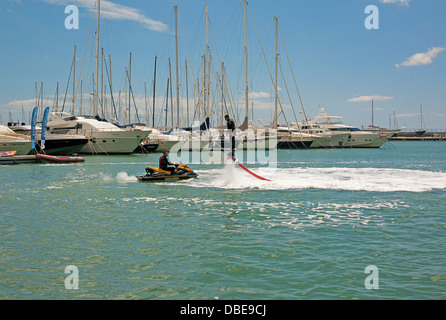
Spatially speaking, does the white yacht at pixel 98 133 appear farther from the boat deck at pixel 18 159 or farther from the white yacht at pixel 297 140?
the white yacht at pixel 297 140

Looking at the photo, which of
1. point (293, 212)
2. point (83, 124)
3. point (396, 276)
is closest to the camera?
point (396, 276)

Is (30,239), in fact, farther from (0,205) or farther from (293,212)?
(293,212)

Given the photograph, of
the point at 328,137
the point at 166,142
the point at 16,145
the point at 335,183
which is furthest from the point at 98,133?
the point at 328,137

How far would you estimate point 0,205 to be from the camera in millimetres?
16547

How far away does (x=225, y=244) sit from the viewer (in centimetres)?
1031

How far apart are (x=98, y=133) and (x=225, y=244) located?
154 feet

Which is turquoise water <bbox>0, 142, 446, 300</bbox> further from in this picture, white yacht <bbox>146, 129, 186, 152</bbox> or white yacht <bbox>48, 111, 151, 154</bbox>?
white yacht <bbox>146, 129, 186, 152</bbox>

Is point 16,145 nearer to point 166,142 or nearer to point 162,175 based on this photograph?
point 166,142

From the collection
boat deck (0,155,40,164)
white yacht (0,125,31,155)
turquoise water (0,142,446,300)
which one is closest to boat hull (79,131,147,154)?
white yacht (0,125,31,155)

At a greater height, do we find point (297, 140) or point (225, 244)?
point (297, 140)

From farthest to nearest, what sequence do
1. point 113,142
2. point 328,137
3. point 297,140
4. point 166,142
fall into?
point 328,137
point 297,140
point 166,142
point 113,142

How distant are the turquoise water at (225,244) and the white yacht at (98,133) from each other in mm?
35201

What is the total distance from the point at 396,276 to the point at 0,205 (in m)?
15.3
